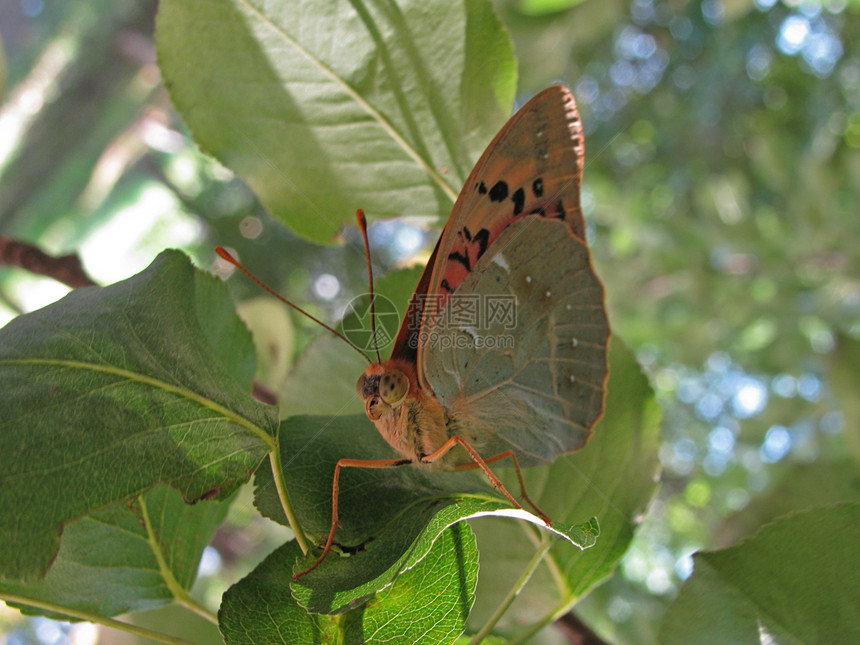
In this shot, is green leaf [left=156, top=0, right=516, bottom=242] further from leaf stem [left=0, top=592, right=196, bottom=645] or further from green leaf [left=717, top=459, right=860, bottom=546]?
green leaf [left=717, top=459, right=860, bottom=546]

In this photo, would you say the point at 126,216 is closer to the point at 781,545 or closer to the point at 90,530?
the point at 90,530

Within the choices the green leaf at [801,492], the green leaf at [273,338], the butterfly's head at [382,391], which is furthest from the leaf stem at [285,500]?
the green leaf at [801,492]

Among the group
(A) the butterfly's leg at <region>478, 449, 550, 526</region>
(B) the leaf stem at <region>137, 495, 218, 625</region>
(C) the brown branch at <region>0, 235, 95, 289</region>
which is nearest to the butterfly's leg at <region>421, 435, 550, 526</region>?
(A) the butterfly's leg at <region>478, 449, 550, 526</region>

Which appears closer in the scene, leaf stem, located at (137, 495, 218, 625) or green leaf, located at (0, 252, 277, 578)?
green leaf, located at (0, 252, 277, 578)

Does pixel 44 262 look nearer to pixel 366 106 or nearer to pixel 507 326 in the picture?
pixel 366 106

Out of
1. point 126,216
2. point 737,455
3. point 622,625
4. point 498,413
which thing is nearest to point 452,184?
point 498,413

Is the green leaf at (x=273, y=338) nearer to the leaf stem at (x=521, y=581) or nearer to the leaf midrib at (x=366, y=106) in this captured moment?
the leaf midrib at (x=366, y=106)

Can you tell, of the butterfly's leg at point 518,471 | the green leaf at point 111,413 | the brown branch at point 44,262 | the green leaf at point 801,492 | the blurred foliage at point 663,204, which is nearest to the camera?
the green leaf at point 111,413
